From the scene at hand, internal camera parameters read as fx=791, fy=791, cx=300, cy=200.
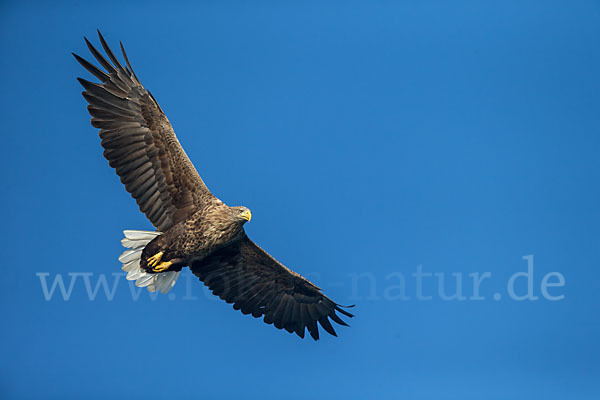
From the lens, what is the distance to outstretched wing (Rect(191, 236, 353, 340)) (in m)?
10.0

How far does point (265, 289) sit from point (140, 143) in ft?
Result: 8.41

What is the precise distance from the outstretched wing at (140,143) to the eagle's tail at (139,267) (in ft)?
1.15

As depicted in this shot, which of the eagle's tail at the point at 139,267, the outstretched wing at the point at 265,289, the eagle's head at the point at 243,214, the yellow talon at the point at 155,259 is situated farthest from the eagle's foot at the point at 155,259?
the eagle's head at the point at 243,214

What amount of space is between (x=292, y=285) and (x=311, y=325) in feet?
2.17

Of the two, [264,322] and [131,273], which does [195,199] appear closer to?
[131,273]

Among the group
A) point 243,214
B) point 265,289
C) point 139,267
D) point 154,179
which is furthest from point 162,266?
point 265,289

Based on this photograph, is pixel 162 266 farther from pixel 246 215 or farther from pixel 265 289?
pixel 265 289

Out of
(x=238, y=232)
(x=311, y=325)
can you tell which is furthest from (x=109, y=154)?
(x=311, y=325)

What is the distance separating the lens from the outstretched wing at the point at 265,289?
10023 millimetres

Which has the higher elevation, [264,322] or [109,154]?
[109,154]

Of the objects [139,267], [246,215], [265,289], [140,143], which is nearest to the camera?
[246,215]

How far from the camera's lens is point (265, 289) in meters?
10.4

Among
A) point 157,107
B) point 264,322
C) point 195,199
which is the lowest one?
point 264,322

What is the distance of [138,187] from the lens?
9.44m
